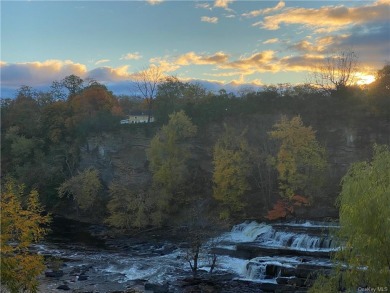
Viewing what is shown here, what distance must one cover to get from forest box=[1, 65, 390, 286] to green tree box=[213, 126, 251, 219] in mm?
115

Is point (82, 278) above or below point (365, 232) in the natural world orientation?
below

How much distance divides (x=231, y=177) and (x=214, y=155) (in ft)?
12.1

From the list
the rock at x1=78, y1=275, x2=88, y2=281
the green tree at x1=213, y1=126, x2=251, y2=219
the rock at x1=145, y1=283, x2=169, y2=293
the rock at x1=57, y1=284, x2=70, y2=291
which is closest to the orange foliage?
the green tree at x1=213, y1=126, x2=251, y2=219

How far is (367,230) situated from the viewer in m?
12.3

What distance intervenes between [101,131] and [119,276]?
35501 mm

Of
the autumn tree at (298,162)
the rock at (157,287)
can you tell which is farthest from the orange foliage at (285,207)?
the rock at (157,287)

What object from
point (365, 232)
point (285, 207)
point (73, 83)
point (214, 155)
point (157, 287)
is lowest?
point (157, 287)

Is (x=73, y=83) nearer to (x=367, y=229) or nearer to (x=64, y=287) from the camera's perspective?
(x=64, y=287)

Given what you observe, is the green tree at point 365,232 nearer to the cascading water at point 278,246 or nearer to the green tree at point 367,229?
the green tree at point 367,229

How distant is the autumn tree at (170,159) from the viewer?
47.0 meters

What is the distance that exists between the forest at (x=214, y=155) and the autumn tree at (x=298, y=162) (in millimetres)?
108

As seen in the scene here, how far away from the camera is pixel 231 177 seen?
44.4 metres

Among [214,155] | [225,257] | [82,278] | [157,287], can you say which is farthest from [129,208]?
[157,287]

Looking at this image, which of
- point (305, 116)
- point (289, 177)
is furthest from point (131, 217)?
point (305, 116)
